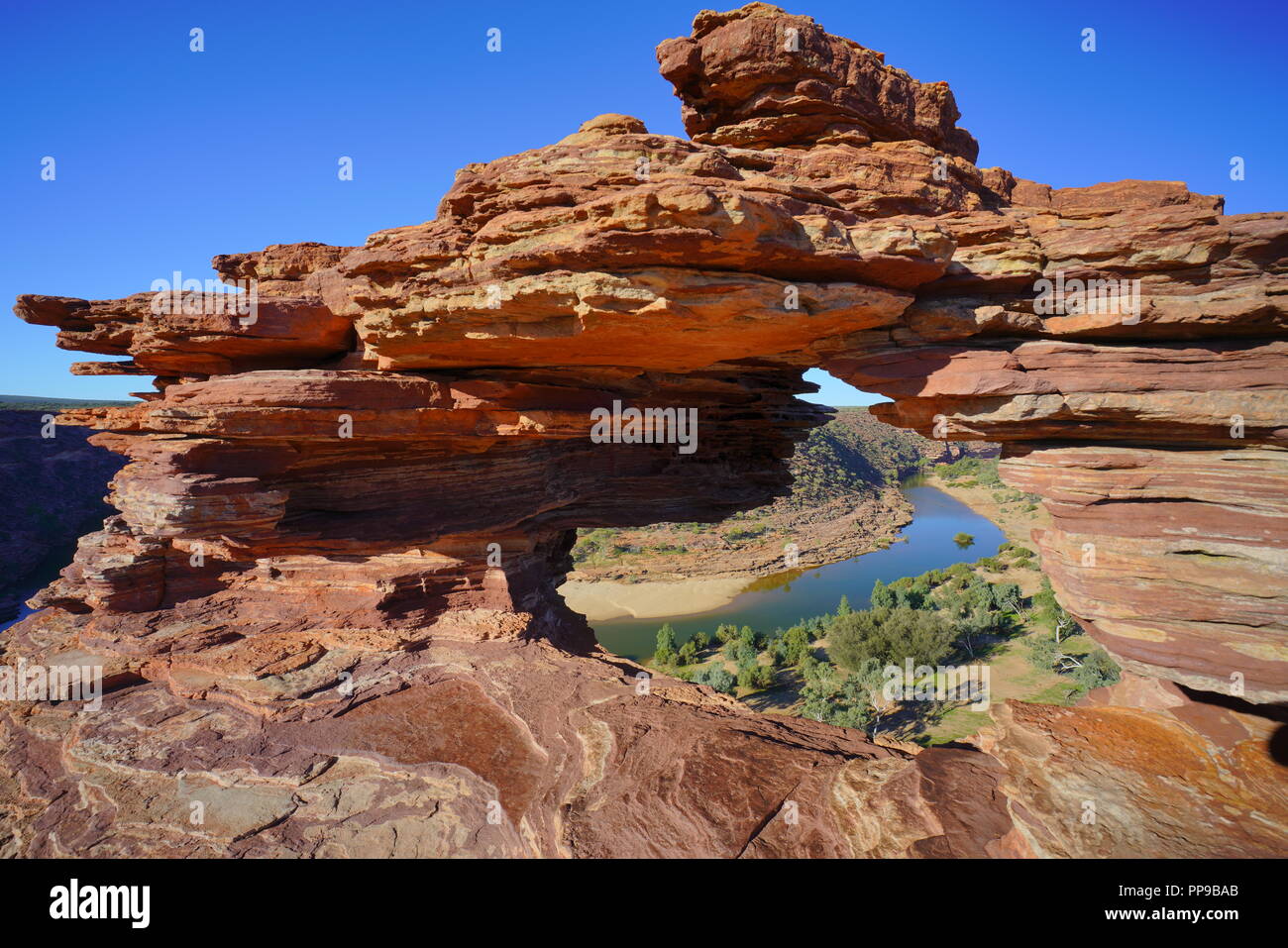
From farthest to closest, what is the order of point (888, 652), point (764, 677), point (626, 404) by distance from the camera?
point (888, 652) → point (764, 677) → point (626, 404)

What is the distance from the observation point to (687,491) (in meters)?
17.5

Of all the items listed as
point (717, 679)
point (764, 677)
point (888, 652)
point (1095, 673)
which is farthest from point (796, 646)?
point (1095, 673)

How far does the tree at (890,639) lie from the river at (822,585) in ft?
24.4

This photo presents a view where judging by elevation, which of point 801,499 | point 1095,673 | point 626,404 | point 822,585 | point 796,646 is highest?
point 626,404

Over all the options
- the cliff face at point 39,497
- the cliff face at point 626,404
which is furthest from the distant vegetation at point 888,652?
the cliff face at point 39,497

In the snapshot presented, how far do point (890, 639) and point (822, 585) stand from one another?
1858cm

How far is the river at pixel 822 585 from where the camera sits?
39031 millimetres

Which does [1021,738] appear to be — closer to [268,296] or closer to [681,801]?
[681,801]

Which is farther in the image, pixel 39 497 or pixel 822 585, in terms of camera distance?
pixel 39 497

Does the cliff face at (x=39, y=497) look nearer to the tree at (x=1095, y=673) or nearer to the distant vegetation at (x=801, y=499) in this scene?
the distant vegetation at (x=801, y=499)

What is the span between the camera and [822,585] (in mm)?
48031

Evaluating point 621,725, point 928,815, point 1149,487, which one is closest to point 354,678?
point 621,725

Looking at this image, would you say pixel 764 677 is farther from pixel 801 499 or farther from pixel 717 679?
pixel 801 499

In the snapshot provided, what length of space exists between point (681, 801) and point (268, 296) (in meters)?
11.7
